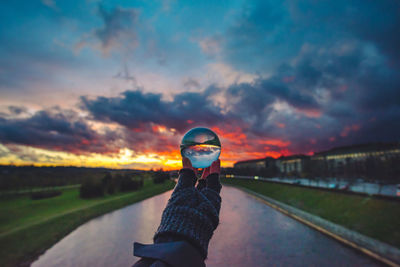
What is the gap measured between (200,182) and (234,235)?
2005cm

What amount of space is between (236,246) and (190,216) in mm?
17823

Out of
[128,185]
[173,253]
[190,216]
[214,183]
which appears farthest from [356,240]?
[128,185]

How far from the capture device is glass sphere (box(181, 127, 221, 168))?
226 cm

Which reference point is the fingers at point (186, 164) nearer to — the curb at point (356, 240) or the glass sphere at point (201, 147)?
the glass sphere at point (201, 147)

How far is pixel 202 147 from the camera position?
229cm

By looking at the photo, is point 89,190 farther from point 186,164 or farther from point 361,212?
point 186,164

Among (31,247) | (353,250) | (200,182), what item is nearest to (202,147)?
(200,182)

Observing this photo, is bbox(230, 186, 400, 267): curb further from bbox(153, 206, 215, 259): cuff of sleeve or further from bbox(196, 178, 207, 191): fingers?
bbox(153, 206, 215, 259): cuff of sleeve

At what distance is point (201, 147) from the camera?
2.29 metres

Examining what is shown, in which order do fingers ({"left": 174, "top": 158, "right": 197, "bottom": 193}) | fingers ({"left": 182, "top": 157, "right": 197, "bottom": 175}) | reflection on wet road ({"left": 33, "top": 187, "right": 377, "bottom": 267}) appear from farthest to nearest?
1. reflection on wet road ({"left": 33, "top": 187, "right": 377, "bottom": 267})
2. fingers ({"left": 182, "top": 157, "right": 197, "bottom": 175})
3. fingers ({"left": 174, "top": 158, "right": 197, "bottom": 193})

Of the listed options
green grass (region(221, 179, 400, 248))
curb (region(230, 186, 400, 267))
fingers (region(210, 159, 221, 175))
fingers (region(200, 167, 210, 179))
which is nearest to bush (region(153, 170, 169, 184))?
fingers (region(200, 167, 210, 179))

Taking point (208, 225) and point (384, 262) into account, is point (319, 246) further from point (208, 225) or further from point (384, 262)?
point (208, 225)

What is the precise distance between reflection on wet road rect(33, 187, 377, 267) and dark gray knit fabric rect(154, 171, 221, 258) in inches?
570

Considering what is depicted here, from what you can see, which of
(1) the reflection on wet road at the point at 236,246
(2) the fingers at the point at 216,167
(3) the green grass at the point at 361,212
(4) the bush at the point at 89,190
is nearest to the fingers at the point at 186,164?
(2) the fingers at the point at 216,167
